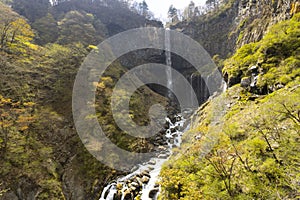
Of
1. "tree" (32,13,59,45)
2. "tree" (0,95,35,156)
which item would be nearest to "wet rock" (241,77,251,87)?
"tree" (0,95,35,156)

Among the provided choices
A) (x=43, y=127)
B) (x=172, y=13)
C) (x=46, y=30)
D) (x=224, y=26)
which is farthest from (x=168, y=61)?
(x=43, y=127)

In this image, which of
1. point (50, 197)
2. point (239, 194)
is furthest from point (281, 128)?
point (50, 197)

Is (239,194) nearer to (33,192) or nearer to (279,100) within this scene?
(279,100)

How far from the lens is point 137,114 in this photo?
22.9m

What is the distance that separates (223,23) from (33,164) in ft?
153

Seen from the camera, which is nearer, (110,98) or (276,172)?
(276,172)

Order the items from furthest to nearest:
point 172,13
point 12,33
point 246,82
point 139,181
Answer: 1. point 172,13
2. point 12,33
3. point 246,82
4. point 139,181

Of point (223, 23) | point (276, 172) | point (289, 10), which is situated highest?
point (223, 23)

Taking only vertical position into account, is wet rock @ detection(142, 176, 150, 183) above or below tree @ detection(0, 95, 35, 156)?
below

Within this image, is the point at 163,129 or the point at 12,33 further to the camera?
the point at 163,129

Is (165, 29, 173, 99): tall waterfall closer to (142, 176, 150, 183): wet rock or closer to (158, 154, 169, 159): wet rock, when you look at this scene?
(158, 154, 169, 159): wet rock

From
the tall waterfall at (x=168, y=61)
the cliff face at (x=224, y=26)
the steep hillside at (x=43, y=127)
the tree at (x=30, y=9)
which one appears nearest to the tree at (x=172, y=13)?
the cliff face at (x=224, y=26)

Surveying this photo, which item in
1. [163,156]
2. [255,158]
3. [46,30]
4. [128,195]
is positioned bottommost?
[163,156]

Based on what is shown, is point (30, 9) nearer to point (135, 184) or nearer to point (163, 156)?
point (163, 156)
